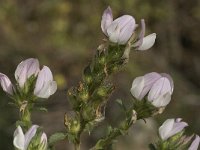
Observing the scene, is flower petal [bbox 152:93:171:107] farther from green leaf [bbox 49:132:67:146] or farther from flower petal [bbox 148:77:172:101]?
green leaf [bbox 49:132:67:146]

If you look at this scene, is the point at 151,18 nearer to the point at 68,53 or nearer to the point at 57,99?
the point at 68,53

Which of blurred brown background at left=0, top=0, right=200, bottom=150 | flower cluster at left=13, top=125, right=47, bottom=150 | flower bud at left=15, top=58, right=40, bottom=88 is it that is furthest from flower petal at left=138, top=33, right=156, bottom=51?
blurred brown background at left=0, top=0, right=200, bottom=150

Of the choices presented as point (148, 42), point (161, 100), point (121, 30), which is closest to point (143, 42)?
point (148, 42)

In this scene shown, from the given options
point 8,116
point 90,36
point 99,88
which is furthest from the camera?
point 90,36

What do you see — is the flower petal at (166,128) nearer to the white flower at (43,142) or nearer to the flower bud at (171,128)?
the flower bud at (171,128)

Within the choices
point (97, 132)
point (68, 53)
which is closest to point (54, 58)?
point (68, 53)

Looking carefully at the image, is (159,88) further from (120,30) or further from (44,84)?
(44,84)
